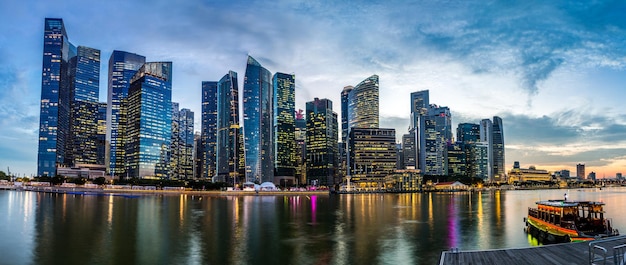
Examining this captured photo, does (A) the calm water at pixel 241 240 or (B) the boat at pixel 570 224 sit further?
(A) the calm water at pixel 241 240

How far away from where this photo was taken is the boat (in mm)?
43791

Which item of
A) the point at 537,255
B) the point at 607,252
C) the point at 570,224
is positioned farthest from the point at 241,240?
the point at 607,252

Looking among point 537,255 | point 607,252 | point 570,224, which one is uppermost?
point 607,252

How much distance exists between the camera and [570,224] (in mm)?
46000

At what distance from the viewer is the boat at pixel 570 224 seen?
43.8 metres

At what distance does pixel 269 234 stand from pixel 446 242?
82.7 feet

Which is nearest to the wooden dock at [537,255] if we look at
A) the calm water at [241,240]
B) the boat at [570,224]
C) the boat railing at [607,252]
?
the boat railing at [607,252]

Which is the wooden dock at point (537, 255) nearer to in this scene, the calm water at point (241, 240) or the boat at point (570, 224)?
the calm water at point (241, 240)

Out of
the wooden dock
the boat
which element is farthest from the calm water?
the wooden dock

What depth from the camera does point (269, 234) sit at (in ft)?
210

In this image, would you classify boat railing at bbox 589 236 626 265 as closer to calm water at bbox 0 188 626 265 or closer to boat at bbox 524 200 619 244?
boat at bbox 524 200 619 244

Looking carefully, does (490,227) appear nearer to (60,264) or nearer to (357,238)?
(357,238)

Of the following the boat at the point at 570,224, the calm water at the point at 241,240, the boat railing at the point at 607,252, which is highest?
the boat railing at the point at 607,252

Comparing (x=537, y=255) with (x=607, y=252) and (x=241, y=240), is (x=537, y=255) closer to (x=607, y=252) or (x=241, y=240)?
(x=607, y=252)
